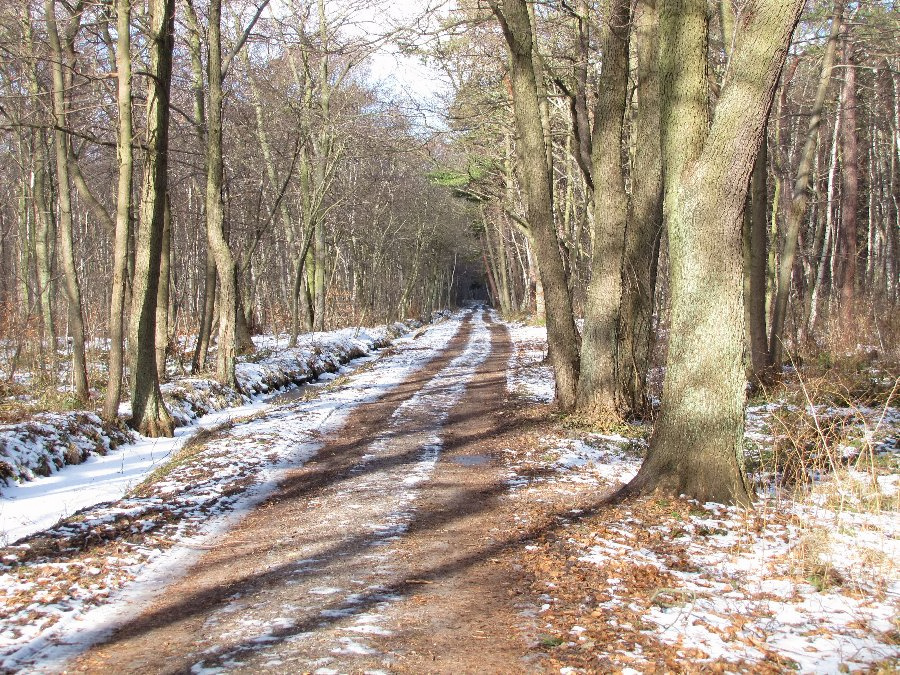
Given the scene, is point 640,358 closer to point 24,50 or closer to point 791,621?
point 791,621

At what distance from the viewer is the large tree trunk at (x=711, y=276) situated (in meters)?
5.46

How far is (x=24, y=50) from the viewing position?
13.6 meters

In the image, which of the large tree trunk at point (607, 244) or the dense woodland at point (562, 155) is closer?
the dense woodland at point (562, 155)

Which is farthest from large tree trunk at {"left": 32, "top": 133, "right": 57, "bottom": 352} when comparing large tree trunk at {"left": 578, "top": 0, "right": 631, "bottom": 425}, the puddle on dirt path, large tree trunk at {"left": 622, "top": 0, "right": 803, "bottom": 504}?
large tree trunk at {"left": 622, "top": 0, "right": 803, "bottom": 504}

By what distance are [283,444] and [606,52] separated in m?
7.30

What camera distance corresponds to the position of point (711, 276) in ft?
18.9

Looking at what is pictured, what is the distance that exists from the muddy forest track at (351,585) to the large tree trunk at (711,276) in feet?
6.00

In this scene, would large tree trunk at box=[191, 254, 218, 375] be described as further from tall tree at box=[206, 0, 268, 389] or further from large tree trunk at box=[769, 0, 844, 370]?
large tree trunk at box=[769, 0, 844, 370]

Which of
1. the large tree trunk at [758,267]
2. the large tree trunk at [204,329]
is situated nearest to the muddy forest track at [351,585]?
the large tree trunk at [758,267]

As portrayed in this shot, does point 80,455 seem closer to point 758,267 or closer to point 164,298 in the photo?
point 164,298

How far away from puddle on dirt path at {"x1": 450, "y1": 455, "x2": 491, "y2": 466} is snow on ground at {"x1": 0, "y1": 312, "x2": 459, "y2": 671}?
198 centimetres

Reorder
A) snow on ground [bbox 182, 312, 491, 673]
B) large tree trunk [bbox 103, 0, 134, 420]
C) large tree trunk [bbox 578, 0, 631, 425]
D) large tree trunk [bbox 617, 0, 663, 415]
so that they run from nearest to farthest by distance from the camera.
Answer: 1. snow on ground [bbox 182, 312, 491, 673]
2. large tree trunk [bbox 617, 0, 663, 415]
3. large tree trunk [bbox 578, 0, 631, 425]
4. large tree trunk [bbox 103, 0, 134, 420]

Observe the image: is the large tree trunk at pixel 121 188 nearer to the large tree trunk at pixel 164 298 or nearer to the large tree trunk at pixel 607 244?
the large tree trunk at pixel 164 298

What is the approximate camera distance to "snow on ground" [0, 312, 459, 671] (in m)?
3.99
